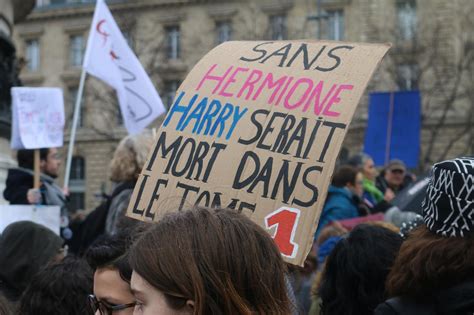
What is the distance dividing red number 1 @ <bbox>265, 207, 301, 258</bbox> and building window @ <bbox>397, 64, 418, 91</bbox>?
3041 cm

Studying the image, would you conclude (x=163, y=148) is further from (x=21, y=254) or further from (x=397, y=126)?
(x=397, y=126)

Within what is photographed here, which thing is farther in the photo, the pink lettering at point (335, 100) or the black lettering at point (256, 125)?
the black lettering at point (256, 125)

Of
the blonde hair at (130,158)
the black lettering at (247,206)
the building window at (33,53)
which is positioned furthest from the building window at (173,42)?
the black lettering at (247,206)

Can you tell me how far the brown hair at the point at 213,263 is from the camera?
2150 millimetres

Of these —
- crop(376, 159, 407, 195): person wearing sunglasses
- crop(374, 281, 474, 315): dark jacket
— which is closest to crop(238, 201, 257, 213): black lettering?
crop(374, 281, 474, 315): dark jacket

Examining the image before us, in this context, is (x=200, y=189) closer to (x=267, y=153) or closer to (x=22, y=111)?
(x=267, y=153)

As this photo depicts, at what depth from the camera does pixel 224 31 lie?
135ft

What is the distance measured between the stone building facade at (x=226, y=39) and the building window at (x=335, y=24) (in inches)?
1.7

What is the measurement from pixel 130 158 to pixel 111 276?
107 inches

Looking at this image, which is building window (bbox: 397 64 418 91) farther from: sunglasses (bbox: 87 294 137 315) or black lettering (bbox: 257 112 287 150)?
sunglasses (bbox: 87 294 137 315)

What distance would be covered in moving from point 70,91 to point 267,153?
4244cm

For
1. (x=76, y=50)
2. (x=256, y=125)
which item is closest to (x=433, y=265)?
(x=256, y=125)

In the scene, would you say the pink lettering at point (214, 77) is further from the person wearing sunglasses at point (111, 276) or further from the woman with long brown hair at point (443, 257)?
the woman with long brown hair at point (443, 257)

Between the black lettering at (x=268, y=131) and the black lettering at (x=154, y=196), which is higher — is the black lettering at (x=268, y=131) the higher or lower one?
the higher one
